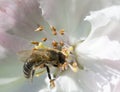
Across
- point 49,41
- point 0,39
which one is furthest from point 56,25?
point 0,39

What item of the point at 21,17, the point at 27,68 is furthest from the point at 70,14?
the point at 27,68

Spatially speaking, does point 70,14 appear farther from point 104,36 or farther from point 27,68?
point 27,68

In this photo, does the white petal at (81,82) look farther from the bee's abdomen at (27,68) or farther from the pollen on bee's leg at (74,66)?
the bee's abdomen at (27,68)

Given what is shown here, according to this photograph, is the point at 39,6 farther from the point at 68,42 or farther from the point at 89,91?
the point at 89,91

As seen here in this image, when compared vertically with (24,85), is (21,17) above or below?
above

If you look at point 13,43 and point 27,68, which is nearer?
point 27,68

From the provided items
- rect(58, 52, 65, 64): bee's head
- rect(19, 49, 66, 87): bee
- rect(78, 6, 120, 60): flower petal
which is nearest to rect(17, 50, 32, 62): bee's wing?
rect(19, 49, 66, 87): bee

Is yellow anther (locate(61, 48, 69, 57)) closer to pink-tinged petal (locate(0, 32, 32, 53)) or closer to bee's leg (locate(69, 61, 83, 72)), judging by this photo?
bee's leg (locate(69, 61, 83, 72))
